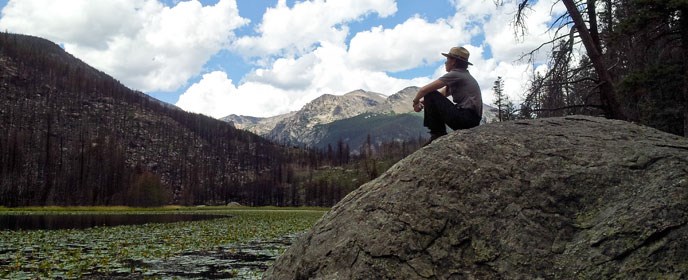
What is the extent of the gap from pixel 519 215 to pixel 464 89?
9.85 ft

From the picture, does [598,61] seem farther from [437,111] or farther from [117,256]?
[117,256]

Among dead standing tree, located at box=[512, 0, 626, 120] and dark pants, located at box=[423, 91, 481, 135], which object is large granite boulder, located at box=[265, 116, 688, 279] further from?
dead standing tree, located at box=[512, 0, 626, 120]

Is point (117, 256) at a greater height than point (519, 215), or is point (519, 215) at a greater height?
point (519, 215)

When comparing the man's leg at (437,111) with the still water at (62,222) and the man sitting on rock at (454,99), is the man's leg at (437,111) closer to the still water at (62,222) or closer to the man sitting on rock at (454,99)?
the man sitting on rock at (454,99)

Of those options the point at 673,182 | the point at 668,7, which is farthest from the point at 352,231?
the point at 668,7

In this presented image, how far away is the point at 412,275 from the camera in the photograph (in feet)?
19.3

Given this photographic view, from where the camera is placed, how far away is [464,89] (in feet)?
27.8

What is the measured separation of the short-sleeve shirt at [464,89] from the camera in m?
8.35

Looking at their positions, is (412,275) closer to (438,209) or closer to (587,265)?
(438,209)

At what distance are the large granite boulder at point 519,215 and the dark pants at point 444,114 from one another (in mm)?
851

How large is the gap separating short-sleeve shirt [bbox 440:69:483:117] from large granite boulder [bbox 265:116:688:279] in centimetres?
111

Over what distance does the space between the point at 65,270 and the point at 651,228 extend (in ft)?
55.4

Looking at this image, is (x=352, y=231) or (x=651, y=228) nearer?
(x=651, y=228)

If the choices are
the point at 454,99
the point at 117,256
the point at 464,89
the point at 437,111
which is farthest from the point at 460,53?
the point at 117,256
